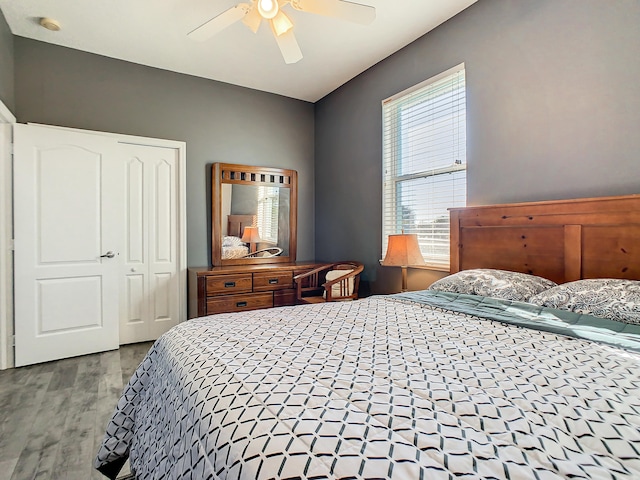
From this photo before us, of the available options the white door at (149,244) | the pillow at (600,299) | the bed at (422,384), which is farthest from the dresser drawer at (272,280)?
the pillow at (600,299)

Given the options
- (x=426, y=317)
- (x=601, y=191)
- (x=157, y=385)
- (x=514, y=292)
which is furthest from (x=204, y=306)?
(x=601, y=191)

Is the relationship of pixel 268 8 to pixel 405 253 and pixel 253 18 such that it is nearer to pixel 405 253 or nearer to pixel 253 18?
pixel 253 18

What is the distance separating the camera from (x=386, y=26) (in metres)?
2.91

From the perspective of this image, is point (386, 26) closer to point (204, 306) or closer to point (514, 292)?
point (514, 292)

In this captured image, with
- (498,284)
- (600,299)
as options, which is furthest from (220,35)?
(600,299)

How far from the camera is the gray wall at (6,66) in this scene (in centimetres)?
278

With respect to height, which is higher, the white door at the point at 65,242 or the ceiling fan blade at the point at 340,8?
the ceiling fan blade at the point at 340,8

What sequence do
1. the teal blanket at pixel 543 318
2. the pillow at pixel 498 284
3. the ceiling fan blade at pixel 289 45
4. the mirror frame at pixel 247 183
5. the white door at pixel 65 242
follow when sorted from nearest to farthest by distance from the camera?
the teal blanket at pixel 543 318 < the pillow at pixel 498 284 < the ceiling fan blade at pixel 289 45 < the white door at pixel 65 242 < the mirror frame at pixel 247 183

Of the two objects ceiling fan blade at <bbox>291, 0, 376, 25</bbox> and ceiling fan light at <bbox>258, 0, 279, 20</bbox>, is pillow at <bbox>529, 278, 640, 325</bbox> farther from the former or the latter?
ceiling fan light at <bbox>258, 0, 279, 20</bbox>

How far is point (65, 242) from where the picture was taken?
311 cm

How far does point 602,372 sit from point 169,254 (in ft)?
11.9

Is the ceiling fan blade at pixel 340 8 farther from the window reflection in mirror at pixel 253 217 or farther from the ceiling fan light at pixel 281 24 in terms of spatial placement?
the window reflection in mirror at pixel 253 217

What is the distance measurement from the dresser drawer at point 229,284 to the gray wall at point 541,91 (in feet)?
4.49

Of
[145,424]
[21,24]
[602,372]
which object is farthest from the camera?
[21,24]
